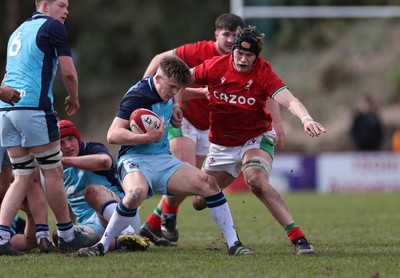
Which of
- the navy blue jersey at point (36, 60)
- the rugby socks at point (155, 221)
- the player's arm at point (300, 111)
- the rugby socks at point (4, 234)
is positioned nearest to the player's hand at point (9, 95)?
the navy blue jersey at point (36, 60)

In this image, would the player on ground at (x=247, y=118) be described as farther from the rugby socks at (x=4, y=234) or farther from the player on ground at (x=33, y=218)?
the rugby socks at (x=4, y=234)

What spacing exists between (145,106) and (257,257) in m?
1.50

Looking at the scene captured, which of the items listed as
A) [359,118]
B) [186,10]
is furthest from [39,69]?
[186,10]

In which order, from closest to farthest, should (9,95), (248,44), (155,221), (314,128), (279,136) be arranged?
(314,128) → (9,95) → (248,44) → (279,136) → (155,221)

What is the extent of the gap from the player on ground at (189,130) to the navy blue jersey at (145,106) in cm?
130

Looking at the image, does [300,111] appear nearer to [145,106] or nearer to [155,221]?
[145,106]

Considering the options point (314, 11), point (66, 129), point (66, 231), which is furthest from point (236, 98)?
point (314, 11)

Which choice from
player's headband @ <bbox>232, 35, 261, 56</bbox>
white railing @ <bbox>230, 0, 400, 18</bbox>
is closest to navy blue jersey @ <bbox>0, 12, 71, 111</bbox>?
player's headband @ <bbox>232, 35, 261, 56</bbox>

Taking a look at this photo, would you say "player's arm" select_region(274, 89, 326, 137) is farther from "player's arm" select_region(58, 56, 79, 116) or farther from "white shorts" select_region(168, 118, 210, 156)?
"white shorts" select_region(168, 118, 210, 156)

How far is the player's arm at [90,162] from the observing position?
24.8 feet

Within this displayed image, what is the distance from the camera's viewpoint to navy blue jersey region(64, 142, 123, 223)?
788 cm

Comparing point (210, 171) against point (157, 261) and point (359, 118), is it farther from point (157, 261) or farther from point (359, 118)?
point (359, 118)

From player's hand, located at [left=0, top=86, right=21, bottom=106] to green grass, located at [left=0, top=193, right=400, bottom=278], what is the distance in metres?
1.25

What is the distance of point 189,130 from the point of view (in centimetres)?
918
